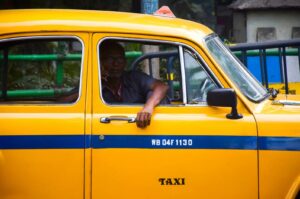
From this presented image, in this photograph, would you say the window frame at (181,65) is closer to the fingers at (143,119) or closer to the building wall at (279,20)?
the fingers at (143,119)

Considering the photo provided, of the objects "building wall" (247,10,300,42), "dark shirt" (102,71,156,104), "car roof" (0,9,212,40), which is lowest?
"dark shirt" (102,71,156,104)

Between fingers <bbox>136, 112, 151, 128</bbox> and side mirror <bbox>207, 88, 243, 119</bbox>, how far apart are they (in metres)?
0.44

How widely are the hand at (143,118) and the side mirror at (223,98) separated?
43cm

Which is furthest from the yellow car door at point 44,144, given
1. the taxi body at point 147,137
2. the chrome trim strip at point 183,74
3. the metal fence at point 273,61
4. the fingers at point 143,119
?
the metal fence at point 273,61

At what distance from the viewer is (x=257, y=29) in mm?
16984

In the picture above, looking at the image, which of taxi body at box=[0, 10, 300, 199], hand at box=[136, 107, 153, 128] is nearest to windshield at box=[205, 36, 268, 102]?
taxi body at box=[0, 10, 300, 199]

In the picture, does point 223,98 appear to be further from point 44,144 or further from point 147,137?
point 44,144

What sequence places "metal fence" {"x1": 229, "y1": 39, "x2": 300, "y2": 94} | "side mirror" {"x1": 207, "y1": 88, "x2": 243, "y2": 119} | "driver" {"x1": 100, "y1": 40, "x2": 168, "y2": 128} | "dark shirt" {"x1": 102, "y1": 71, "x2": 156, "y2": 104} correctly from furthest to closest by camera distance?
"metal fence" {"x1": 229, "y1": 39, "x2": 300, "y2": 94} → "dark shirt" {"x1": 102, "y1": 71, "x2": 156, "y2": 104} → "driver" {"x1": 100, "y1": 40, "x2": 168, "y2": 128} → "side mirror" {"x1": 207, "y1": 88, "x2": 243, "y2": 119}

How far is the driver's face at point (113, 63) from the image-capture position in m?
4.74

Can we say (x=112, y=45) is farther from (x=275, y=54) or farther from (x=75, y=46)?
(x=275, y=54)

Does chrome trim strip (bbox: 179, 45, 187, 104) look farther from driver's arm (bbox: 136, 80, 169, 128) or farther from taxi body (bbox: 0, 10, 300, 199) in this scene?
driver's arm (bbox: 136, 80, 169, 128)

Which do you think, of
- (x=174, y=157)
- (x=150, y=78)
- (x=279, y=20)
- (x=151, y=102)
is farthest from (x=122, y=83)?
(x=279, y=20)

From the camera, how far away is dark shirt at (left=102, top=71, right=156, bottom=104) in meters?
4.75

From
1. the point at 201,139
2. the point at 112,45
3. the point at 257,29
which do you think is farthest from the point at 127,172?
the point at 257,29
